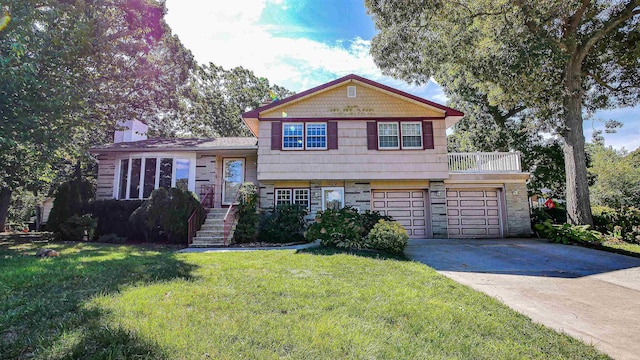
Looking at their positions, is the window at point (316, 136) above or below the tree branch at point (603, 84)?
A: below

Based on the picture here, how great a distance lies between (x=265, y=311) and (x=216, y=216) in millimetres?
9336

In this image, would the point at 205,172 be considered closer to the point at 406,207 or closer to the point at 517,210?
the point at 406,207

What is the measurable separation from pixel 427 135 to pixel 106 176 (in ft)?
47.2

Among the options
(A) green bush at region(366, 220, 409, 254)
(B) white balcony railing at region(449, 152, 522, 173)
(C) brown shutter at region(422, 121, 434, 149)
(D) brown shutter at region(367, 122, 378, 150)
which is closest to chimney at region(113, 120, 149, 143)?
(D) brown shutter at region(367, 122, 378, 150)

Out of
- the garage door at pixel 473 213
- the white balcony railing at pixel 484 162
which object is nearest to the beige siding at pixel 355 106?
the white balcony railing at pixel 484 162

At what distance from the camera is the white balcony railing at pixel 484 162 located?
44.9ft

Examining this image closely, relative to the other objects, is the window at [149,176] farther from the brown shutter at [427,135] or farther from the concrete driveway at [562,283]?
the brown shutter at [427,135]

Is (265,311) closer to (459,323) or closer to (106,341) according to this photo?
(106,341)

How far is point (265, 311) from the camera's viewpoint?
3.63 meters

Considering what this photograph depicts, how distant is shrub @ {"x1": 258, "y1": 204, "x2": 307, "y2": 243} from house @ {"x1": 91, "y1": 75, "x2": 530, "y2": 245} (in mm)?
1039

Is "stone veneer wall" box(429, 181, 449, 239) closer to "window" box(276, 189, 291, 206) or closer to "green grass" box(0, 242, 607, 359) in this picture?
"window" box(276, 189, 291, 206)

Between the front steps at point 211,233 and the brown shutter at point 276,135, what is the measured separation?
358 cm

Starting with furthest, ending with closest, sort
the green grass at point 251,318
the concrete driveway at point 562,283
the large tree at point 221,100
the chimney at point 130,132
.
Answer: the large tree at point 221,100 < the chimney at point 130,132 < the concrete driveway at point 562,283 < the green grass at point 251,318

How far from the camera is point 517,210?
1334cm
